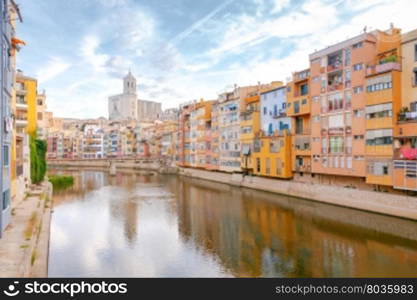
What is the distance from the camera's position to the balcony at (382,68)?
33906mm

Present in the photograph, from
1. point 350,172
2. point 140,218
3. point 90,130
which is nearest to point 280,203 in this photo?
point 350,172

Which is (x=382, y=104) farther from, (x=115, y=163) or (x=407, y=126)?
(x=115, y=163)

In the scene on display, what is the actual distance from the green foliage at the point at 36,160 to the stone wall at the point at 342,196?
3296 cm

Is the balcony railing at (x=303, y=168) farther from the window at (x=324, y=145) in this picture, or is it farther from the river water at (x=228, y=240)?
the river water at (x=228, y=240)

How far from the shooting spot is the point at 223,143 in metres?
71.1

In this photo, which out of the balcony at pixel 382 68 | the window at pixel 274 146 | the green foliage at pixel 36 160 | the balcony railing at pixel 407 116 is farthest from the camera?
the green foliage at pixel 36 160

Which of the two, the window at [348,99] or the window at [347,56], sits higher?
the window at [347,56]

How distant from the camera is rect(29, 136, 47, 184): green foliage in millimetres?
54375

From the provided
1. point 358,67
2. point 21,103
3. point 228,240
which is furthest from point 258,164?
point 21,103

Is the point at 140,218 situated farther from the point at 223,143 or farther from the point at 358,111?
the point at 223,143

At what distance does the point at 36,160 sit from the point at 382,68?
162 feet

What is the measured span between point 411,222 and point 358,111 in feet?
43.2

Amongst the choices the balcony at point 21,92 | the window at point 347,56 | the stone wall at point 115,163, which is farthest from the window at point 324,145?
the stone wall at point 115,163

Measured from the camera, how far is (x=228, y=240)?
27953mm
